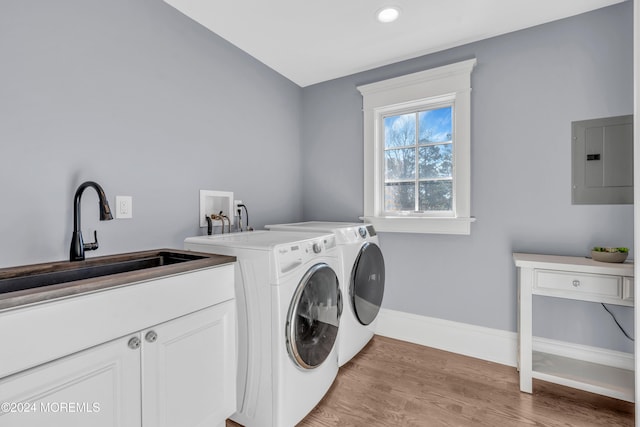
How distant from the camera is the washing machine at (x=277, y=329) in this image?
4.39ft

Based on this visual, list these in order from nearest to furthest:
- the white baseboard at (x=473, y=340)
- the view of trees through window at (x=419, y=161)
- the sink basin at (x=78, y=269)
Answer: the sink basin at (x=78, y=269)
the white baseboard at (x=473, y=340)
the view of trees through window at (x=419, y=161)

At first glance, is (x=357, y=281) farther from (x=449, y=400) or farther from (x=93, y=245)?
(x=93, y=245)

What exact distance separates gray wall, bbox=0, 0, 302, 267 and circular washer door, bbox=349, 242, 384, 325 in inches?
37.0

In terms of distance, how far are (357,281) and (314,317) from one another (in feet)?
1.78

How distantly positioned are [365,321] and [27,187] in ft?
6.77

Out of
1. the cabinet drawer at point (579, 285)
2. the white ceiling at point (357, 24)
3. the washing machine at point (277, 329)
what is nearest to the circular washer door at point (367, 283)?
the washing machine at point (277, 329)

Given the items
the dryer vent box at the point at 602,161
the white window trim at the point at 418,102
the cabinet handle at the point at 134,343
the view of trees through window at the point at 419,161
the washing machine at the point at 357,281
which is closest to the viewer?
the cabinet handle at the point at 134,343

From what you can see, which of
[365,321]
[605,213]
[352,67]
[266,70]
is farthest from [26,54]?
[605,213]

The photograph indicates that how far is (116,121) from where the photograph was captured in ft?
4.89

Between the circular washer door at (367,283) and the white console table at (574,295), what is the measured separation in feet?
3.09

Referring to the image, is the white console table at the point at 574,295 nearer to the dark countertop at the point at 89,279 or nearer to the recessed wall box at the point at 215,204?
the dark countertop at the point at 89,279

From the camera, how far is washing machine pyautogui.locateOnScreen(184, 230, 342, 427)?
A: 134 cm

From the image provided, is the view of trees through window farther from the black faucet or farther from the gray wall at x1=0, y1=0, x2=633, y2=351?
the black faucet

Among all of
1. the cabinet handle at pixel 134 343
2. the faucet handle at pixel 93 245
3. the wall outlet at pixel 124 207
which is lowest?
the cabinet handle at pixel 134 343
